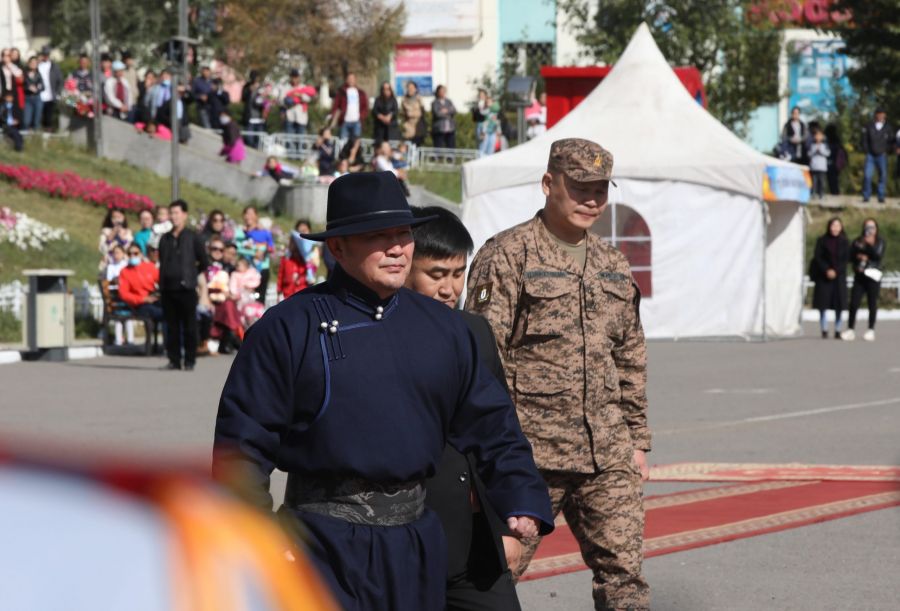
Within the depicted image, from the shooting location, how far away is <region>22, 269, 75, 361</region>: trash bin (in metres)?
21.3

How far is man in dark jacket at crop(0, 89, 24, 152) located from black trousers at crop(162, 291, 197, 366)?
15129 mm

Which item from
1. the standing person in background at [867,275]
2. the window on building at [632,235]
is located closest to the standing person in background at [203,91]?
the window on building at [632,235]

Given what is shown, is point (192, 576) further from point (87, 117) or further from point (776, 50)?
point (776, 50)

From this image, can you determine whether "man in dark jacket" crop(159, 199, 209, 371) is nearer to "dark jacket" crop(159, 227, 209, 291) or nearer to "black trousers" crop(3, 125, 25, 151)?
"dark jacket" crop(159, 227, 209, 291)

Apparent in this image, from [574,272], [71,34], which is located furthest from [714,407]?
[71,34]

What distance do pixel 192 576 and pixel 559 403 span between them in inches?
158

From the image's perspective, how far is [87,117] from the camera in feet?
117

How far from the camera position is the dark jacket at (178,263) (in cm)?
1909

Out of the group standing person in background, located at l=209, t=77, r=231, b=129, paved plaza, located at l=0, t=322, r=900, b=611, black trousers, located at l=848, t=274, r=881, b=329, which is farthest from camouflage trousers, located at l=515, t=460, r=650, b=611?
standing person in background, located at l=209, t=77, r=231, b=129

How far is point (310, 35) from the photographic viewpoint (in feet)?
169

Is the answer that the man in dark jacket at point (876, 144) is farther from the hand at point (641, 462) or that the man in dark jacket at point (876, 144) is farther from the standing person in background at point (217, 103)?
the hand at point (641, 462)

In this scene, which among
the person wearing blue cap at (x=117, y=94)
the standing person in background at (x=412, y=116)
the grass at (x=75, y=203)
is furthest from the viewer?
the standing person in background at (x=412, y=116)

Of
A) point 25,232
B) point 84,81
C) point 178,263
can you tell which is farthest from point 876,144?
point 178,263

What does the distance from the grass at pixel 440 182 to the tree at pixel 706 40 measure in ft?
20.6
